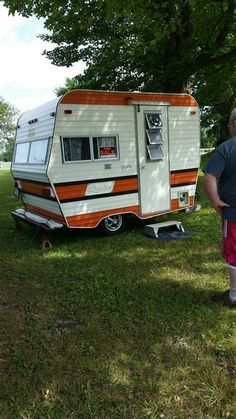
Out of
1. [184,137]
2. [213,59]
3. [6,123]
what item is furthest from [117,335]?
[6,123]

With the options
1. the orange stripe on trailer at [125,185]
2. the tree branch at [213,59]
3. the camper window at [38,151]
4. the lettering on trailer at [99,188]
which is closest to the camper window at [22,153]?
the camper window at [38,151]

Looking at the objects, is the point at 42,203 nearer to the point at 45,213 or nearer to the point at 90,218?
the point at 45,213

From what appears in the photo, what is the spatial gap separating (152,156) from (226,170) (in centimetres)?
390

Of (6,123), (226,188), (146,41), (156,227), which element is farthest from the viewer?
(6,123)

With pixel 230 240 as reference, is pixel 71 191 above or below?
above

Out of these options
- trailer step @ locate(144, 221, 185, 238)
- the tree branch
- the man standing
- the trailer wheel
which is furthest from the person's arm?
the tree branch

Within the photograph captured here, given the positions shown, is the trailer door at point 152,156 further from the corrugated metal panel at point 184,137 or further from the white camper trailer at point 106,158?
the corrugated metal panel at point 184,137

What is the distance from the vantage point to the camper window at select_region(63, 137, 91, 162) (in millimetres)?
6863

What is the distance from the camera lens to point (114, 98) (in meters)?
7.32

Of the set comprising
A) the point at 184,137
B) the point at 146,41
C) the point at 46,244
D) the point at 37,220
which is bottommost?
the point at 46,244

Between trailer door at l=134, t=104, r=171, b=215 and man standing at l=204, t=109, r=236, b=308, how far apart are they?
12.0 ft

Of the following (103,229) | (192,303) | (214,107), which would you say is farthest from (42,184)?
(214,107)

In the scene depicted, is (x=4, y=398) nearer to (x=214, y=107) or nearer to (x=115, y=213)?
(x=115, y=213)

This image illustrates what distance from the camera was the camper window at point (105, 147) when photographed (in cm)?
721
